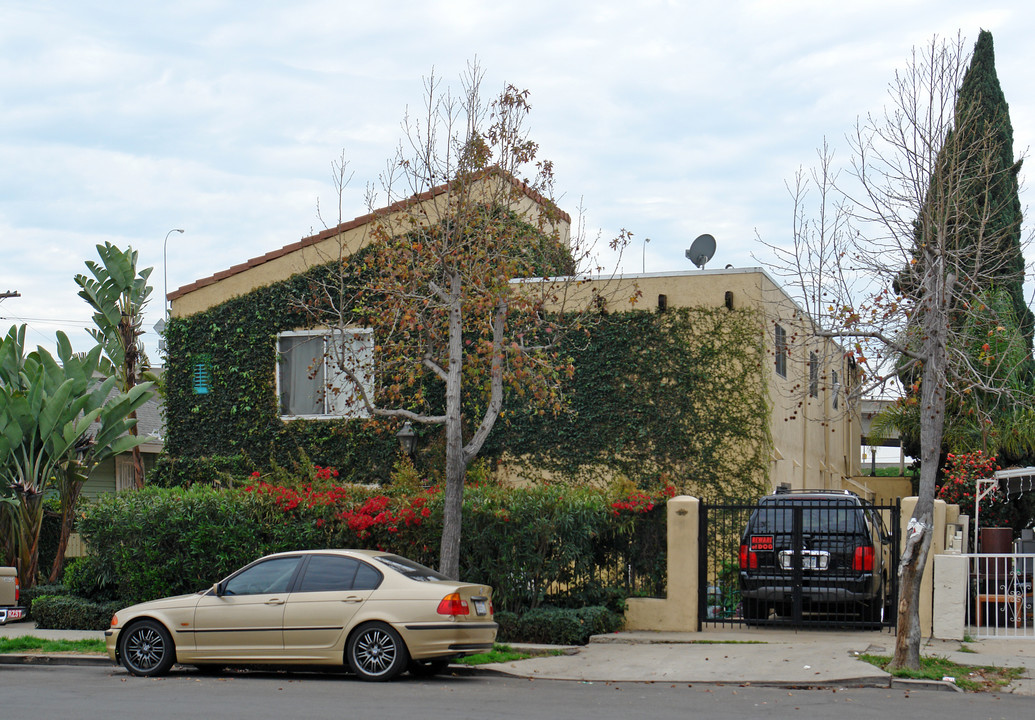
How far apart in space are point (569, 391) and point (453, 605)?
8938mm

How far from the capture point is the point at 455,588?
11.5 meters

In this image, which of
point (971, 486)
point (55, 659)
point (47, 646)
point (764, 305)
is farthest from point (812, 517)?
point (47, 646)

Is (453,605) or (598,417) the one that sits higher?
(598,417)

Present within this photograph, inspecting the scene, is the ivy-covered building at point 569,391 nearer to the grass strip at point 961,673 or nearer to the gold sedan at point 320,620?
the gold sedan at point 320,620

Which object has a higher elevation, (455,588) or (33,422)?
(33,422)

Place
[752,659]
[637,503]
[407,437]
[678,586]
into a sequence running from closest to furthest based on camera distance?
[752,659] → [678,586] → [637,503] → [407,437]

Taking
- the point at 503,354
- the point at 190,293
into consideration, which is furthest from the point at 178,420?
the point at 503,354

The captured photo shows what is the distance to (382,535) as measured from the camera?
1571 centimetres

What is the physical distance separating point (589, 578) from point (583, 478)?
4.82m

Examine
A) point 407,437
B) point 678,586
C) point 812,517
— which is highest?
point 407,437

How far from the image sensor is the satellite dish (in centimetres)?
2128

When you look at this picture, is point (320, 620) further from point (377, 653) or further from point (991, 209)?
point (991, 209)

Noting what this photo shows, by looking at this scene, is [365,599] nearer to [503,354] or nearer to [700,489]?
[503,354]

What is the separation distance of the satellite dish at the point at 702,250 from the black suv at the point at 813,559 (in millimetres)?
7279
